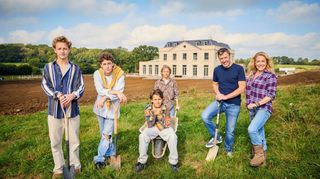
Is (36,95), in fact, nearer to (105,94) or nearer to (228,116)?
(105,94)

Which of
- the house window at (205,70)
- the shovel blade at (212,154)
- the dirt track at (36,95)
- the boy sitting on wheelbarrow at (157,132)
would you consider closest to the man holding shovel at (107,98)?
the boy sitting on wheelbarrow at (157,132)

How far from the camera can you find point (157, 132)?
4887 mm

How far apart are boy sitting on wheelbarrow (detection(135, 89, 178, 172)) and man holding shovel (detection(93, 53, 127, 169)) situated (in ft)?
1.69

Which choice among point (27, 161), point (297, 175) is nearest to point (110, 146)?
point (27, 161)

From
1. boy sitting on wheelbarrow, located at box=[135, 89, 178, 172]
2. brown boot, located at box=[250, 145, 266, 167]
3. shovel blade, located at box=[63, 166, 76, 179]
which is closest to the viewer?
shovel blade, located at box=[63, 166, 76, 179]

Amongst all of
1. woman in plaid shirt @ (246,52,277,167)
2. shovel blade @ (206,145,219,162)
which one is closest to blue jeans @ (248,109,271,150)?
woman in plaid shirt @ (246,52,277,167)

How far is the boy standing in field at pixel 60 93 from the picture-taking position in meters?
4.37

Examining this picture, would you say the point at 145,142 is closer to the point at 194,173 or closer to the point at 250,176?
the point at 194,173

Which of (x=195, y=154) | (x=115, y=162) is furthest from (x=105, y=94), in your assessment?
(x=195, y=154)

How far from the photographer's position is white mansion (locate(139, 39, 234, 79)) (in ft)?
183

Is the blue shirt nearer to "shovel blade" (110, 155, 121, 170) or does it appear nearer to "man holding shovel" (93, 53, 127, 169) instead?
"man holding shovel" (93, 53, 127, 169)

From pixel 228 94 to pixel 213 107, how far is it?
47cm

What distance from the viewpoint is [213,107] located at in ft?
17.9

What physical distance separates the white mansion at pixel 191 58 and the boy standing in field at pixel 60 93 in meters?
51.7
